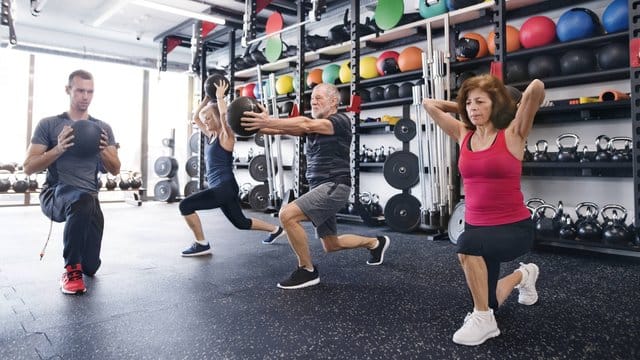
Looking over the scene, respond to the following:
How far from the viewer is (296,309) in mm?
2068

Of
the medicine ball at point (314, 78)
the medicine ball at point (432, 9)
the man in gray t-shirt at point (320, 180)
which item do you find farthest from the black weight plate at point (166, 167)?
the man in gray t-shirt at point (320, 180)

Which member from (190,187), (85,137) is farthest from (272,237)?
(190,187)

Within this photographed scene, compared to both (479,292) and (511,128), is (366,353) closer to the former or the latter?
(479,292)

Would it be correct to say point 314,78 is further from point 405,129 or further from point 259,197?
point 259,197

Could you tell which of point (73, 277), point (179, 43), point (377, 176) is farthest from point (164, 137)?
point (73, 277)

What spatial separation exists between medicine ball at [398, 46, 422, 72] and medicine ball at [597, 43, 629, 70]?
1759 mm

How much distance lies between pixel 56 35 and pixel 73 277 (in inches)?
274

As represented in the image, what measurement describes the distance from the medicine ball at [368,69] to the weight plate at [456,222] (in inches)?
79.1

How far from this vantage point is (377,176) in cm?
566

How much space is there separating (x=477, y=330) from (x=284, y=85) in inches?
207

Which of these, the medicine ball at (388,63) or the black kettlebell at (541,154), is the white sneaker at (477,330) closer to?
the black kettlebell at (541,154)

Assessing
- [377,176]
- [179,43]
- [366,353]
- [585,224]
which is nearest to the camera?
[366,353]

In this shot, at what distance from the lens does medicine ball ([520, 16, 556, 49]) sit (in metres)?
3.70

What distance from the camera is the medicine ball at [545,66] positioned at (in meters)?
3.68
